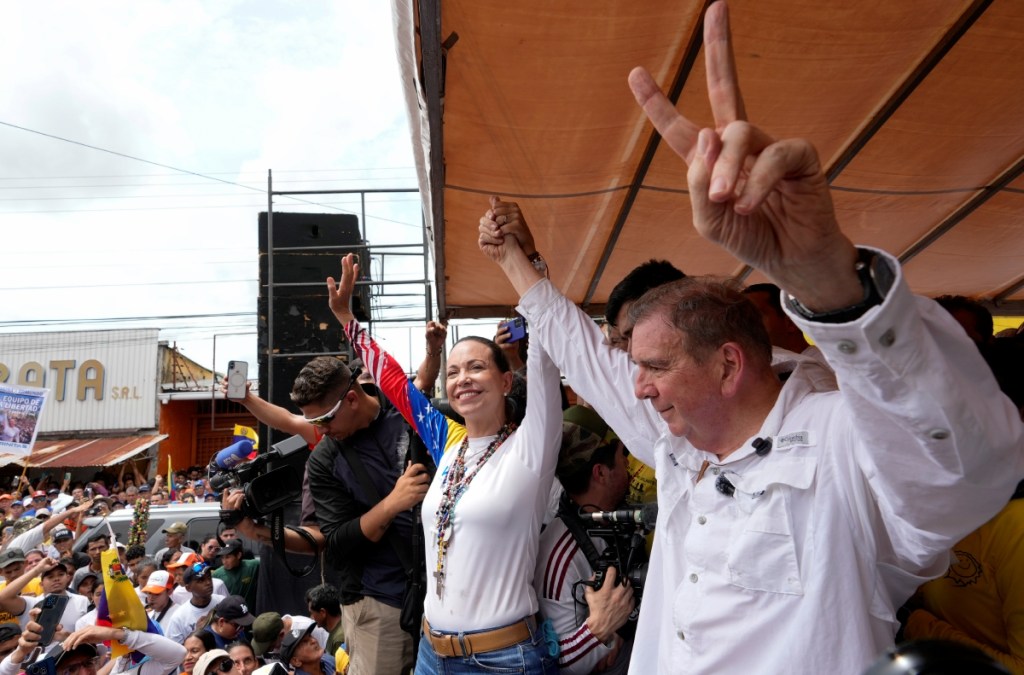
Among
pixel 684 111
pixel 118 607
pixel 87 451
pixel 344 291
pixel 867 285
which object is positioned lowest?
pixel 118 607

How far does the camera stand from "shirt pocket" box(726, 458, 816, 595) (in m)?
1.26

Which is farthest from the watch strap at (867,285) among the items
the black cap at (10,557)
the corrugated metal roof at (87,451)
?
the corrugated metal roof at (87,451)

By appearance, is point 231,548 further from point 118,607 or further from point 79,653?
point 79,653

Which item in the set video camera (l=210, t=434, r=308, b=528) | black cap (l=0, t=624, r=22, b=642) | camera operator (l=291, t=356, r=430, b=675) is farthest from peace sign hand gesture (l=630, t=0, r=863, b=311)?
black cap (l=0, t=624, r=22, b=642)

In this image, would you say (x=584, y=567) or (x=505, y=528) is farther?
(x=584, y=567)

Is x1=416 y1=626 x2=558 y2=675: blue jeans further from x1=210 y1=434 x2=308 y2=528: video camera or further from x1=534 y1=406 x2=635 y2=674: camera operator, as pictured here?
x1=210 y1=434 x2=308 y2=528: video camera

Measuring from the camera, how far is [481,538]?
222 centimetres

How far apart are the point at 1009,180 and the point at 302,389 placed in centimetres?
338

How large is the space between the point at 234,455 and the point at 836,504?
9.70 ft

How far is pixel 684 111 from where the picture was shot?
2.87 meters

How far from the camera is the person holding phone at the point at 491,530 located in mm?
2160

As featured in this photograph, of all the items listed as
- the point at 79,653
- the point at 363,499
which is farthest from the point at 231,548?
the point at 363,499

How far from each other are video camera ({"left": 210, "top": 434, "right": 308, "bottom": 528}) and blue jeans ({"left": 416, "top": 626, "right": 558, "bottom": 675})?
3.61 ft

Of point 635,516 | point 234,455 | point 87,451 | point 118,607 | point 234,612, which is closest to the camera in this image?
point 635,516
